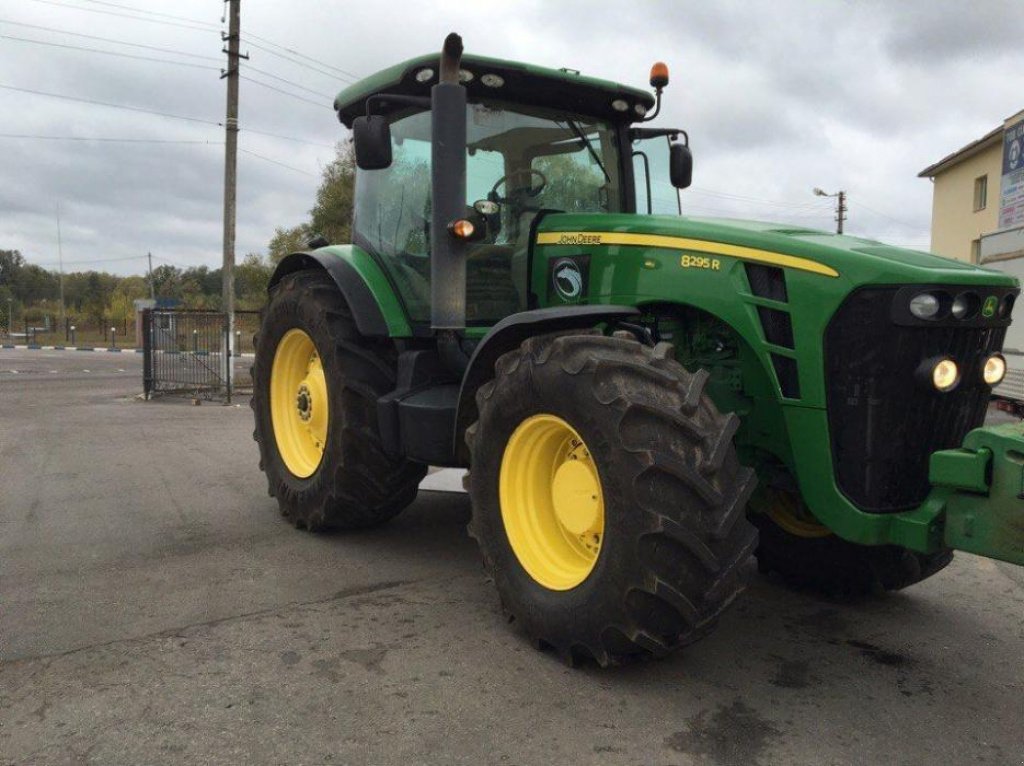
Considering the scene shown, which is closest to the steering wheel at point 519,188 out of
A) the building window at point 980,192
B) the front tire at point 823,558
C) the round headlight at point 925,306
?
the front tire at point 823,558

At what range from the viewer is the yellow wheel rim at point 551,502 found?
10.4 feet

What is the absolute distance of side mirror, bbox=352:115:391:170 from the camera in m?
3.91

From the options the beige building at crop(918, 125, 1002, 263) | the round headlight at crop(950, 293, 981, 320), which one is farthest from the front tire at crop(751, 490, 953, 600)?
the beige building at crop(918, 125, 1002, 263)

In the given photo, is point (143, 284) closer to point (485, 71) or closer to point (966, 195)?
point (966, 195)

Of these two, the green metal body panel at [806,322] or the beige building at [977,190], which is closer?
the green metal body panel at [806,322]

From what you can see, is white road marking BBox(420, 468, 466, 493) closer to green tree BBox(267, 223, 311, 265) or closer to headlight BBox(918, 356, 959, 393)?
headlight BBox(918, 356, 959, 393)

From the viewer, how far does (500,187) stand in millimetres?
4371

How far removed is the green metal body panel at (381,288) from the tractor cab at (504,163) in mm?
46

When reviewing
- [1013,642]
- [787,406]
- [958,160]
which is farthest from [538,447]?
[958,160]

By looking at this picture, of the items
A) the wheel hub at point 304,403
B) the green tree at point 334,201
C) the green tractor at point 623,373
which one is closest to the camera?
the green tractor at point 623,373

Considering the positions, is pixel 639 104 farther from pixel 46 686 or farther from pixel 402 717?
pixel 46 686

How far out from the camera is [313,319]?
4.83 m

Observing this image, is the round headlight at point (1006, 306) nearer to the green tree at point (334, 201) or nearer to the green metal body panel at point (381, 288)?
the green metal body panel at point (381, 288)

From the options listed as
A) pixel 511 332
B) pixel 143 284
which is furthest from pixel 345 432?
pixel 143 284
